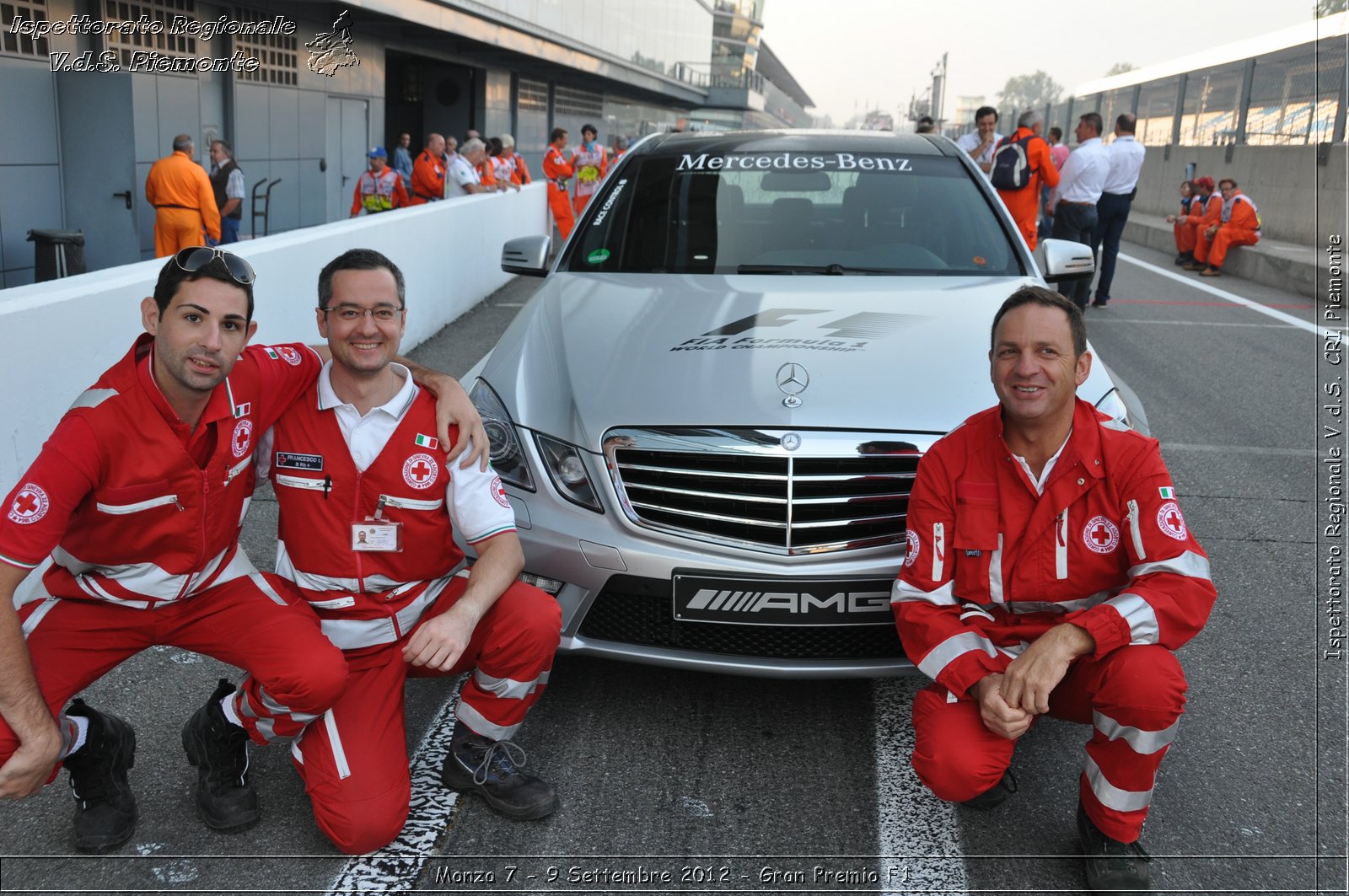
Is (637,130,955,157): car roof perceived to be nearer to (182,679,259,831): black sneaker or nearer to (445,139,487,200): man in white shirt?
(182,679,259,831): black sneaker

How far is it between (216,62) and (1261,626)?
14.9 metres

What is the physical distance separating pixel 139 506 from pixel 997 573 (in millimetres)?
2024

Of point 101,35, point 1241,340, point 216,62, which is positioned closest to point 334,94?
point 216,62

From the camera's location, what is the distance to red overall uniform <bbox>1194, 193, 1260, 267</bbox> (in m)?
15.5

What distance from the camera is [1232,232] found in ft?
51.1

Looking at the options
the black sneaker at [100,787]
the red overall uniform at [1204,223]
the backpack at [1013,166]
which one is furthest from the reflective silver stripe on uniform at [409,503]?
the red overall uniform at [1204,223]

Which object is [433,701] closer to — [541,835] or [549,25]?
[541,835]

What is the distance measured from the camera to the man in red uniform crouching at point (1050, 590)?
2.57m

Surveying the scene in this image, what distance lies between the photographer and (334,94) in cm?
1908

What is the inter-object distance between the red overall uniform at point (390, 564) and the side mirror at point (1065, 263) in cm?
262

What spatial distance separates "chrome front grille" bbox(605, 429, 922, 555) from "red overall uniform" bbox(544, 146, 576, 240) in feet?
47.4

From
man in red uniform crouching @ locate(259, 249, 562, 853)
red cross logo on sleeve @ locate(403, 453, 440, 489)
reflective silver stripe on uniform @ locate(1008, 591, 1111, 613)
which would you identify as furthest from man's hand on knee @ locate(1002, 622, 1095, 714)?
red cross logo on sleeve @ locate(403, 453, 440, 489)

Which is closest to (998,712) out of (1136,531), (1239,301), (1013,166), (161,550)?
(1136,531)

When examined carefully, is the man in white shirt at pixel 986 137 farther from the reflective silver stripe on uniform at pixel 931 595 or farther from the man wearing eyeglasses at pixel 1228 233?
the reflective silver stripe on uniform at pixel 931 595
